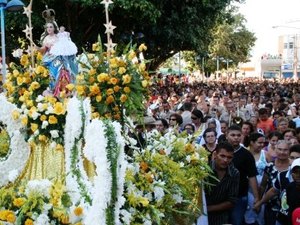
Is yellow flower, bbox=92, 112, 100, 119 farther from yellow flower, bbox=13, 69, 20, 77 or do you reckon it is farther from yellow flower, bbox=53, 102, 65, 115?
yellow flower, bbox=13, 69, 20, 77

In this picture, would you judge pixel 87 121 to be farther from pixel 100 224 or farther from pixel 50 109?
pixel 100 224

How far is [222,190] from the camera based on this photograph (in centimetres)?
634

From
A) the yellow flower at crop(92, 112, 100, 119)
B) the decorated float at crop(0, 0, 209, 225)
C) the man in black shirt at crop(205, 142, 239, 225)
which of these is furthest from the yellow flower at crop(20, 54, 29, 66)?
the man in black shirt at crop(205, 142, 239, 225)

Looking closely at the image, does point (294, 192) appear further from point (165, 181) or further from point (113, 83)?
point (113, 83)

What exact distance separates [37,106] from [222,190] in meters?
2.30

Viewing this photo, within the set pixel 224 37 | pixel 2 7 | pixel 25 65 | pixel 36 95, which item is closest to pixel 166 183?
pixel 36 95

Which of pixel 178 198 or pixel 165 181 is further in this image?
pixel 178 198

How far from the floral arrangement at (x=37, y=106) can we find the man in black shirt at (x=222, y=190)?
196 cm

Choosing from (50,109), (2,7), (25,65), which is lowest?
(50,109)

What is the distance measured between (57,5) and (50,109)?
1613 cm

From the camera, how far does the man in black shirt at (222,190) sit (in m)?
6.32

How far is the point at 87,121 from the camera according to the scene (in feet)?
15.1

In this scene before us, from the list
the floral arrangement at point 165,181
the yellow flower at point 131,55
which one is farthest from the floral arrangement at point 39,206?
the yellow flower at point 131,55

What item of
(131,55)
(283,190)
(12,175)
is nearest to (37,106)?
(12,175)
